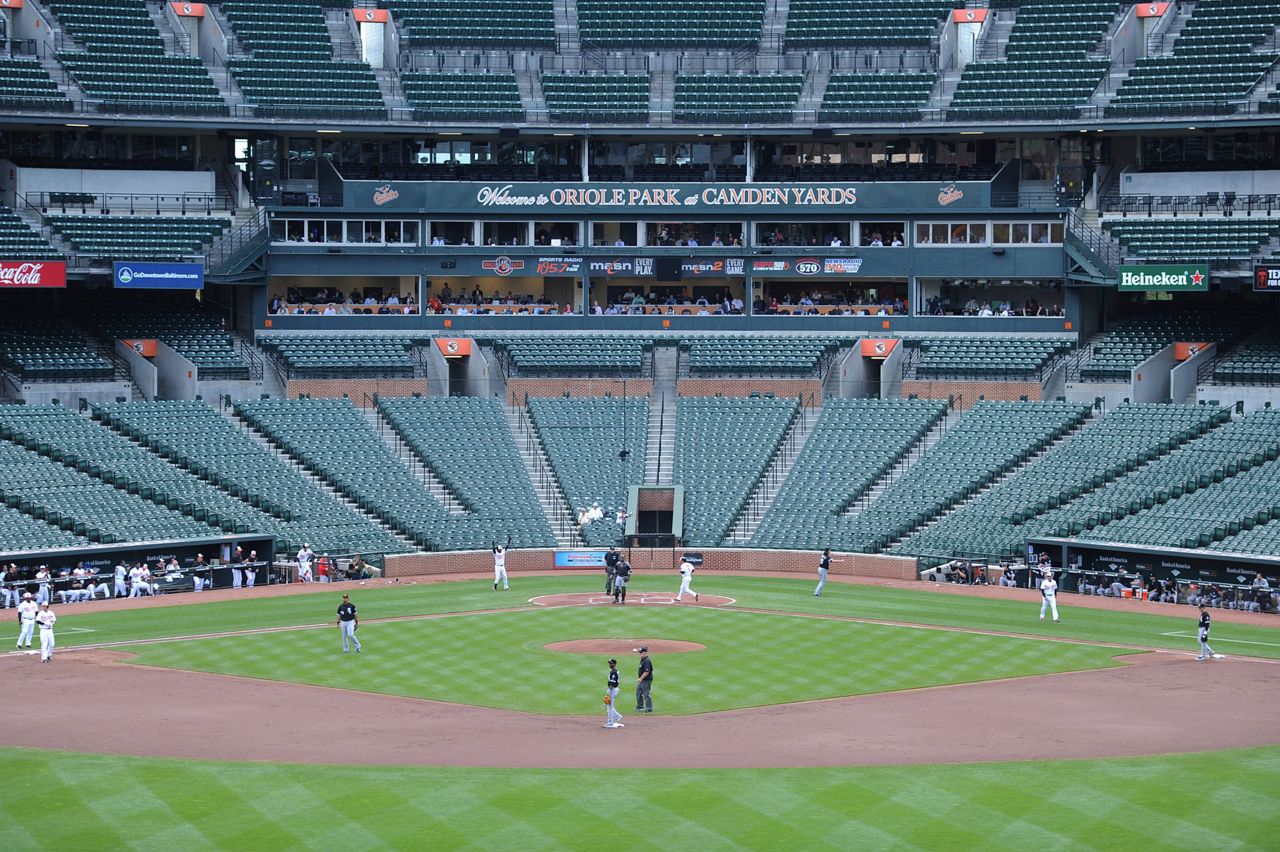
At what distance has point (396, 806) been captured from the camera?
28.5 meters

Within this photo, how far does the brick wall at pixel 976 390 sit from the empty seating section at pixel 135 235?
33.0m

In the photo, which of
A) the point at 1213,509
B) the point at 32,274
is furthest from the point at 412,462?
the point at 1213,509

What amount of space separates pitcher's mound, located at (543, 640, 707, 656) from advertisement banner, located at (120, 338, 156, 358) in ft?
116

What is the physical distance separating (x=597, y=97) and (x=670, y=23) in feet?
24.0

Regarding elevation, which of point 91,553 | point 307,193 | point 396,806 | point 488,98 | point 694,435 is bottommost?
point 396,806

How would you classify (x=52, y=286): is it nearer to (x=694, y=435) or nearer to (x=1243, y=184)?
(x=694, y=435)

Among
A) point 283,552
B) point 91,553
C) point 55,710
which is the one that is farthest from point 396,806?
point 283,552

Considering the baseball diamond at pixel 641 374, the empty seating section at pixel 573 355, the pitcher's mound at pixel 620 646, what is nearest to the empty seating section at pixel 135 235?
the baseball diamond at pixel 641 374

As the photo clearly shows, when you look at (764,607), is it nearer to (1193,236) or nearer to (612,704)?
(612,704)

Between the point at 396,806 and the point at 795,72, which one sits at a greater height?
the point at 795,72

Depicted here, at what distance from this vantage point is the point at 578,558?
63312mm

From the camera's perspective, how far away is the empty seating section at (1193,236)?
71812 millimetres

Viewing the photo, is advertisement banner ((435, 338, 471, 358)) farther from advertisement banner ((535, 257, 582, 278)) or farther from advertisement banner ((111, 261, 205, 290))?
advertisement banner ((111, 261, 205, 290))

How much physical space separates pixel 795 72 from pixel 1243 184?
2192cm
